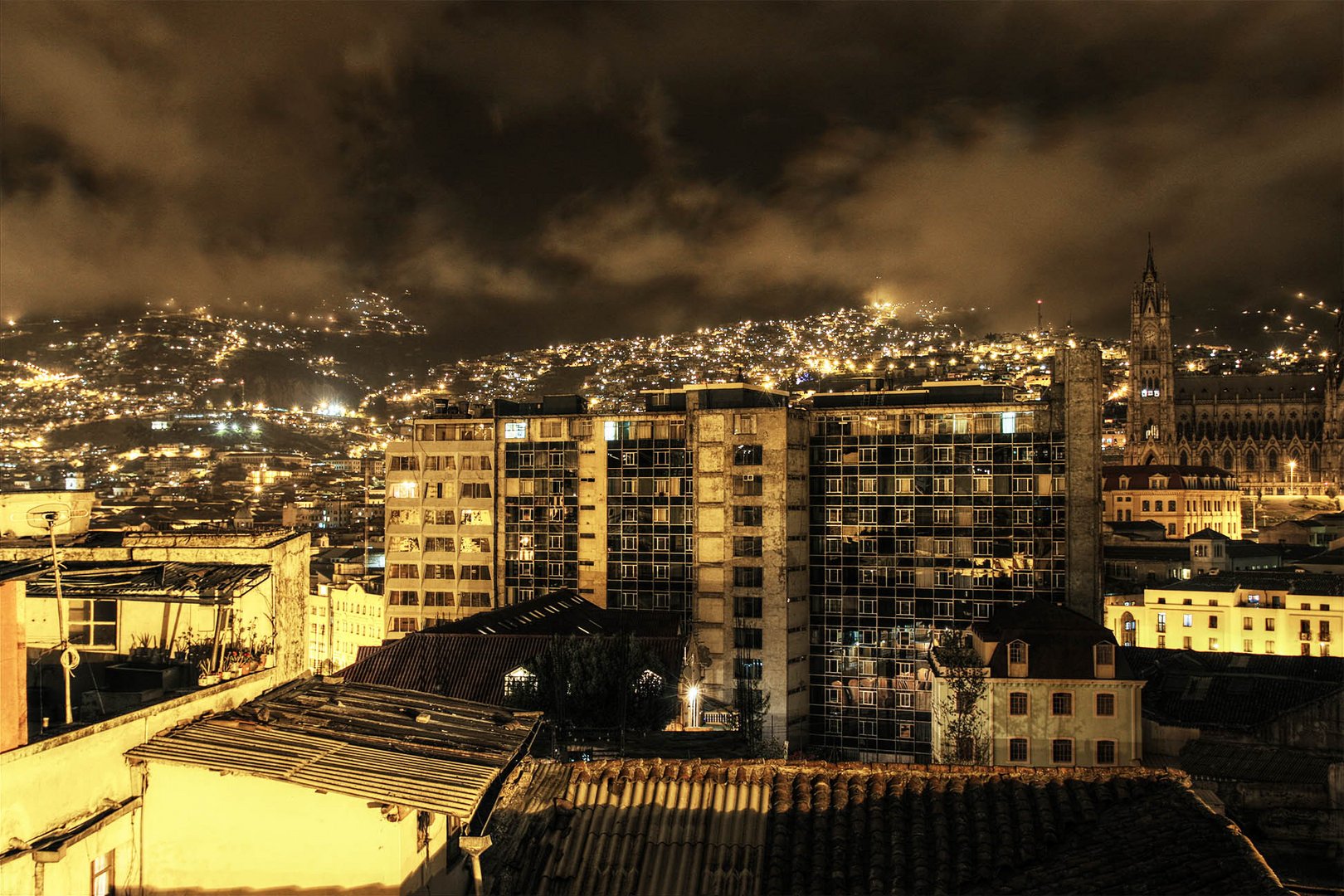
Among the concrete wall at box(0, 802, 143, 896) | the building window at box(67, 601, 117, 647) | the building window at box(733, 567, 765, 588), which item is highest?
the building window at box(67, 601, 117, 647)

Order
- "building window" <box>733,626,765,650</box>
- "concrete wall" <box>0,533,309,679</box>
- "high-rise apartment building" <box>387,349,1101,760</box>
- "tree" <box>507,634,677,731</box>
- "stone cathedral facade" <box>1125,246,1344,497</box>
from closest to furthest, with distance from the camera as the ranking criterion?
1. "concrete wall" <box>0,533,309,679</box>
2. "tree" <box>507,634,677,731</box>
3. "high-rise apartment building" <box>387,349,1101,760</box>
4. "building window" <box>733,626,765,650</box>
5. "stone cathedral facade" <box>1125,246,1344,497</box>

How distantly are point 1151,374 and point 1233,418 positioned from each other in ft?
39.3

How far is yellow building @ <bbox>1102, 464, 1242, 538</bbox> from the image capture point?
95.6 metres

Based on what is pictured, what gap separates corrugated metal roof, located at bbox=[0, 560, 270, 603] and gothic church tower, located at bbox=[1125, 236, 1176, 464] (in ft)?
457

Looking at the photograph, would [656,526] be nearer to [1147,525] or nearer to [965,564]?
[965,564]

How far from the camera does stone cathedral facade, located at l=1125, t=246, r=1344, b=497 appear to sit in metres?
133

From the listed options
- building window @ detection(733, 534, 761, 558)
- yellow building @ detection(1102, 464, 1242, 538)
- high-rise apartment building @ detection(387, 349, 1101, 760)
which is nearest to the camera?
high-rise apartment building @ detection(387, 349, 1101, 760)

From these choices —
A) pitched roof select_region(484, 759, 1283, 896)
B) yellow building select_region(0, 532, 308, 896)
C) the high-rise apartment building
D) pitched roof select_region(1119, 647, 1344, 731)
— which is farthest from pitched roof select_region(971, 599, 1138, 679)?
yellow building select_region(0, 532, 308, 896)

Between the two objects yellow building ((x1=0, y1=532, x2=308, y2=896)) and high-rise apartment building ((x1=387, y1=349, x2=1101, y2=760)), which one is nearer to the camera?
yellow building ((x1=0, y1=532, x2=308, y2=896))

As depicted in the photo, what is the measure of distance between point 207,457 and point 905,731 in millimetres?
124955

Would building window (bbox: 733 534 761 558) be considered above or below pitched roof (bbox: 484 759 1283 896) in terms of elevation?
above

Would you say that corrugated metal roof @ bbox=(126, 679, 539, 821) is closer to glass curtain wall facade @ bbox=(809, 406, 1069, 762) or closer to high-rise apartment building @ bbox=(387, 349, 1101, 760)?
high-rise apartment building @ bbox=(387, 349, 1101, 760)

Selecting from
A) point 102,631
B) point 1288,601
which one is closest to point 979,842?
point 102,631

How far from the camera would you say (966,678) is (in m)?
30.5
